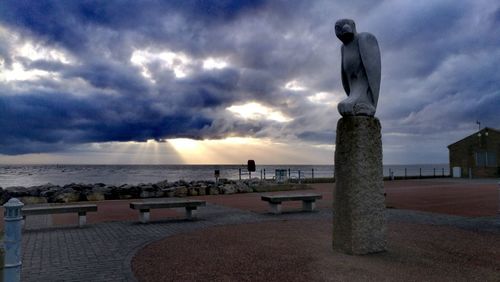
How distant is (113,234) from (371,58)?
6.41 m

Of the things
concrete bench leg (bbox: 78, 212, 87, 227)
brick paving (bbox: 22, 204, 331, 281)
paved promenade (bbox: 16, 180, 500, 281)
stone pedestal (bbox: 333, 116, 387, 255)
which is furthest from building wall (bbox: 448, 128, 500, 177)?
concrete bench leg (bbox: 78, 212, 87, 227)

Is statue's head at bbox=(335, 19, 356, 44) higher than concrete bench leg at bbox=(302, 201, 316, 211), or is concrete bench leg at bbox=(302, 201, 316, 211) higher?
statue's head at bbox=(335, 19, 356, 44)

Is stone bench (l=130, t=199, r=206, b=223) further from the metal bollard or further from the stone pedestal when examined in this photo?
the metal bollard

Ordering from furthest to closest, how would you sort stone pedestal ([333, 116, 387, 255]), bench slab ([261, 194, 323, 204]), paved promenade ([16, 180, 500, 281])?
bench slab ([261, 194, 323, 204]) → stone pedestal ([333, 116, 387, 255]) → paved promenade ([16, 180, 500, 281])

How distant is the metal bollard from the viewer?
Result: 357 cm

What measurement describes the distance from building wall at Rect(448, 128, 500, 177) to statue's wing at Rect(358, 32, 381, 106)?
3526 centimetres

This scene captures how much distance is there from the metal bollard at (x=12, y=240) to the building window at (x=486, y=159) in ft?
135

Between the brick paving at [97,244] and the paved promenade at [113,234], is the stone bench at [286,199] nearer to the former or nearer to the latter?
the paved promenade at [113,234]

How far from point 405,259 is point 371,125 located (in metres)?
2.22

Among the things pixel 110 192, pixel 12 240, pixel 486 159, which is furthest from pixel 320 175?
pixel 12 240

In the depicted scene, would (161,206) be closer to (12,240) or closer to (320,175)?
(12,240)

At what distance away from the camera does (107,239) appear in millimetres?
8219

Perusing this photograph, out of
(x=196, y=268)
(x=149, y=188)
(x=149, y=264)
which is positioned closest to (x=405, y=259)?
(x=196, y=268)

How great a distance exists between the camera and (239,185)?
20.9 m
